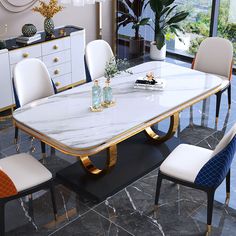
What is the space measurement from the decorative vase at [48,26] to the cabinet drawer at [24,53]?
31 cm

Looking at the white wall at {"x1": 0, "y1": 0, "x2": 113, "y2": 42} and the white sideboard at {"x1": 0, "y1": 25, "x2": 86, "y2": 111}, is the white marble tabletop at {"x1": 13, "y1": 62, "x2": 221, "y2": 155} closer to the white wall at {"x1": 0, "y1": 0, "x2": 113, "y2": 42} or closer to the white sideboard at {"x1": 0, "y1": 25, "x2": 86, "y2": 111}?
the white sideboard at {"x1": 0, "y1": 25, "x2": 86, "y2": 111}

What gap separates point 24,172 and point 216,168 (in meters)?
1.33

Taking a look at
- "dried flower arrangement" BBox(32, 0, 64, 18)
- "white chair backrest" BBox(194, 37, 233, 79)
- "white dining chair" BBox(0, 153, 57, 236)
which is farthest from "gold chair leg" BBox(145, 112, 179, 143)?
"dried flower arrangement" BBox(32, 0, 64, 18)

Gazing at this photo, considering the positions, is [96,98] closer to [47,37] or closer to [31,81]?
[31,81]

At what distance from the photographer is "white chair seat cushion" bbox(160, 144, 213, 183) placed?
10.4 ft

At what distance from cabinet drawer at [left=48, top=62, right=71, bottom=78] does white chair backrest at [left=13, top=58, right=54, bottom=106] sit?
46.0 inches

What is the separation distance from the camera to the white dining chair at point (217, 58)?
484 centimetres

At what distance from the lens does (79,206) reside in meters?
3.51

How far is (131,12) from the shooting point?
267 inches

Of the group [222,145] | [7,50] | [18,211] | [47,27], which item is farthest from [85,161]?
[47,27]

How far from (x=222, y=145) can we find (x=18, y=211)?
1.62m

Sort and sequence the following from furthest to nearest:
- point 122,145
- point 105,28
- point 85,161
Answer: point 105,28, point 122,145, point 85,161

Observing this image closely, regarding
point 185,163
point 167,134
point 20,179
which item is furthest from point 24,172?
point 167,134

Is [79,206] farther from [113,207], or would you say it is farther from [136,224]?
[136,224]
